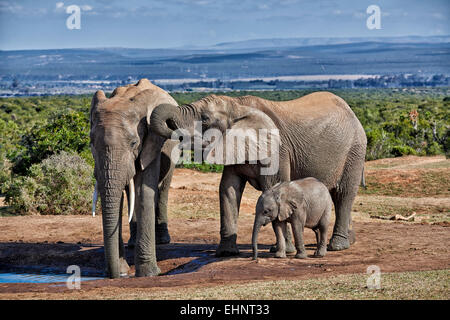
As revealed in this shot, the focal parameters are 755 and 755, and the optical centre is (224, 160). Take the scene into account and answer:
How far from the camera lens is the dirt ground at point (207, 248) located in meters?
10.7

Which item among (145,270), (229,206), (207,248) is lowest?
(207,248)

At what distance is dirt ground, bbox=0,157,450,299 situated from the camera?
10656mm

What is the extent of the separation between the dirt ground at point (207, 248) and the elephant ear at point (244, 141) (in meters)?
1.62

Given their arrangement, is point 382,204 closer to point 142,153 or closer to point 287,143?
point 287,143

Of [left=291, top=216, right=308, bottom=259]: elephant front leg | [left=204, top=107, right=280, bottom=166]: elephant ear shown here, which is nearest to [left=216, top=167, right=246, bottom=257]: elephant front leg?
[left=204, top=107, right=280, bottom=166]: elephant ear

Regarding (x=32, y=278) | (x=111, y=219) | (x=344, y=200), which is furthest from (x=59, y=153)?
(x=111, y=219)

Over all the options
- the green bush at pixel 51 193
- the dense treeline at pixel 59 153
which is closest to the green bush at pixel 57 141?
the dense treeline at pixel 59 153

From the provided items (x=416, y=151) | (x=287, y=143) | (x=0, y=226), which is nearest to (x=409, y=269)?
(x=287, y=143)

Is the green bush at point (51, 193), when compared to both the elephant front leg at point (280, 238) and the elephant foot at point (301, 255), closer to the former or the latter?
the elephant front leg at point (280, 238)

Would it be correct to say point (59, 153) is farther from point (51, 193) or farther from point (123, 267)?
point (123, 267)

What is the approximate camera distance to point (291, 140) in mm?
12281

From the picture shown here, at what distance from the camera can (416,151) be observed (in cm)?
3422

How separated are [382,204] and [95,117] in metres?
12.1

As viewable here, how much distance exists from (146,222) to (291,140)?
2694 millimetres
